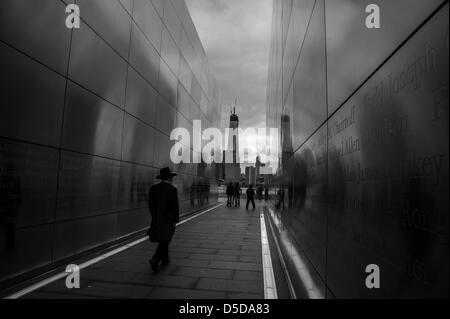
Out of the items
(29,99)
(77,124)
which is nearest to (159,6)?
(77,124)

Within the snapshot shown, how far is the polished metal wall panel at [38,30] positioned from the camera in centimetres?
459

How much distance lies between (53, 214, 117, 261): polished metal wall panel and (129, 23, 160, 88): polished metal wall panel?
4526mm

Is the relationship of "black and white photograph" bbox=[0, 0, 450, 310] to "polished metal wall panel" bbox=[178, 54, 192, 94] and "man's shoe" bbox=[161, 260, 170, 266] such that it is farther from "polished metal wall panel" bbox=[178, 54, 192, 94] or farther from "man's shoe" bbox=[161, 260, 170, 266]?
"polished metal wall panel" bbox=[178, 54, 192, 94]

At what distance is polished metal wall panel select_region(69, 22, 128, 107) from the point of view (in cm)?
629

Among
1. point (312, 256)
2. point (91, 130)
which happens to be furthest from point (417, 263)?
point (91, 130)

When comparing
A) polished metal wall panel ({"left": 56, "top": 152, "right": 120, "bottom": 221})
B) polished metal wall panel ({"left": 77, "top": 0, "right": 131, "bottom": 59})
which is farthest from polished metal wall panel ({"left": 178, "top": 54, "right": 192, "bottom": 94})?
polished metal wall panel ({"left": 56, "top": 152, "right": 120, "bottom": 221})

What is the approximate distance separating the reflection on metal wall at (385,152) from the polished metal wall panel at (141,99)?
6.31 m

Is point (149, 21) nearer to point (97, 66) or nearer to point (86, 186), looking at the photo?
point (97, 66)

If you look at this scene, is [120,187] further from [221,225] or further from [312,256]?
[312,256]

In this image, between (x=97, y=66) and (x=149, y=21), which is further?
(x=149, y=21)

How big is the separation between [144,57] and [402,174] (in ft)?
31.2

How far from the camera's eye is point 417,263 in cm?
156

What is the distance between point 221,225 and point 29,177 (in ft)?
26.8

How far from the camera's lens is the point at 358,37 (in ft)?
8.47
